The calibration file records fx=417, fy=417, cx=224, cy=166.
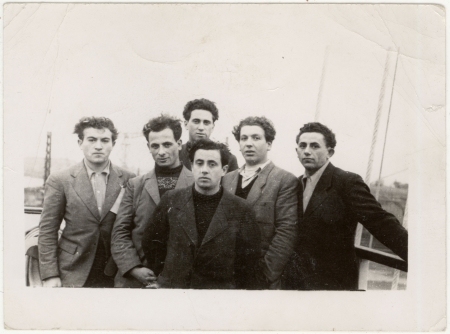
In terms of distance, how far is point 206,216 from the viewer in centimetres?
211

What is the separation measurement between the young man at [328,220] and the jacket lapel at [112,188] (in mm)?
936

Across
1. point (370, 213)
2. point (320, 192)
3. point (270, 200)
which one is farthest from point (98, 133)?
point (370, 213)

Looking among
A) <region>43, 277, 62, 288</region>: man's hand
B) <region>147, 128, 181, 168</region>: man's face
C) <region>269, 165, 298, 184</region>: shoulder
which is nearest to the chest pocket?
<region>269, 165, 298, 184</region>: shoulder

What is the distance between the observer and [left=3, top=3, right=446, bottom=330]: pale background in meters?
2.19

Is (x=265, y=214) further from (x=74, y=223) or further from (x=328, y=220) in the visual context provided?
(x=74, y=223)

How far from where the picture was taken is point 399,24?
2244mm

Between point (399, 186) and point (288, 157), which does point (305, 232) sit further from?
point (399, 186)

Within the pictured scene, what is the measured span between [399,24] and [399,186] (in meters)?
0.87

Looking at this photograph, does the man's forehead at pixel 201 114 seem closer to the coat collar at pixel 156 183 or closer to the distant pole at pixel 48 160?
the coat collar at pixel 156 183

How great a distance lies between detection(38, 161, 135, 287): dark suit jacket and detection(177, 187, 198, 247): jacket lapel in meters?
0.32

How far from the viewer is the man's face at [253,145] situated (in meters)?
2.14

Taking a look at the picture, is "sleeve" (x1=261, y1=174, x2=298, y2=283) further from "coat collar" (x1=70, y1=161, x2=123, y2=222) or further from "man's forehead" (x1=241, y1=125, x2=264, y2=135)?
"coat collar" (x1=70, y1=161, x2=123, y2=222)

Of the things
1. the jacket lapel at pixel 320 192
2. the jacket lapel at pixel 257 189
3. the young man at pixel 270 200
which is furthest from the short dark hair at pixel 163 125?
the jacket lapel at pixel 320 192

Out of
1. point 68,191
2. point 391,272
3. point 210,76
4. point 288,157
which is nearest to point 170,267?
point 68,191
